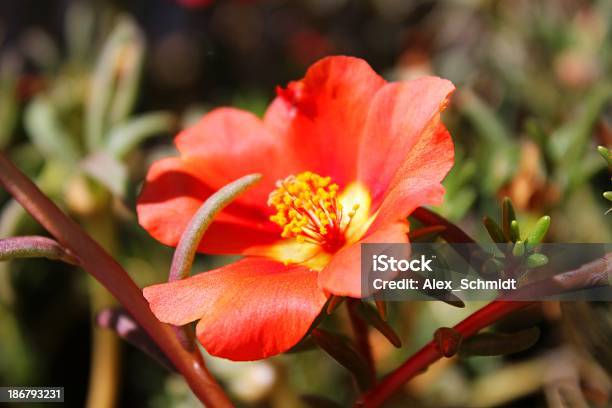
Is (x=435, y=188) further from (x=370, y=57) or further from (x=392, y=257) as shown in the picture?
(x=370, y=57)

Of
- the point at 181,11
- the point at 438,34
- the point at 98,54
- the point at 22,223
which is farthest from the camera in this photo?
the point at 181,11

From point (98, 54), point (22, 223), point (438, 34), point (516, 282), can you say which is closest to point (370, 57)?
point (438, 34)

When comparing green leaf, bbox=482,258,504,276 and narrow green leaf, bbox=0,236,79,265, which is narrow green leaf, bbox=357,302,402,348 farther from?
narrow green leaf, bbox=0,236,79,265

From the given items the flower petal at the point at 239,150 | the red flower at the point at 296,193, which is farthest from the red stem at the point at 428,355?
the flower petal at the point at 239,150

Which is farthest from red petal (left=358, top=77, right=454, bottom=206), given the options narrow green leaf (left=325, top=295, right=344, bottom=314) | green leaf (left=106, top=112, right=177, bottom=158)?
green leaf (left=106, top=112, right=177, bottom=158)

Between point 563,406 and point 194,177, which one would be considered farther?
point 563,406
